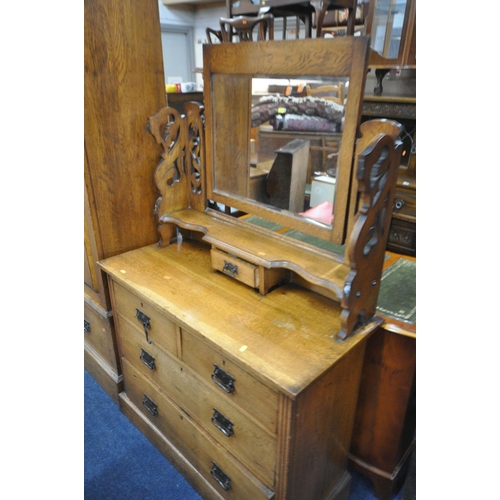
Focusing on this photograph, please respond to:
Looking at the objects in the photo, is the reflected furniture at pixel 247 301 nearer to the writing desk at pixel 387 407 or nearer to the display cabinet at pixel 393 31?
the writing desk at pixel 387 407

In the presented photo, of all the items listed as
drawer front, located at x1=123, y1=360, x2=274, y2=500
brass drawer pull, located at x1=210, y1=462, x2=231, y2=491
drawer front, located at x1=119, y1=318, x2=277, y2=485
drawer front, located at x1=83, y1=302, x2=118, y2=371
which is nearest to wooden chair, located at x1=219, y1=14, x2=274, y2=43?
drawer front, located at x1=119, y1=318, x2=277, y2=485

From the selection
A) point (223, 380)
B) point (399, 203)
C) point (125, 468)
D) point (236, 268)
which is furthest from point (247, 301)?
point (399, 203)

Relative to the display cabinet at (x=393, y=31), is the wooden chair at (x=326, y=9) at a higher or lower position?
lower

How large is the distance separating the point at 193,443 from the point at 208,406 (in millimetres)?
254

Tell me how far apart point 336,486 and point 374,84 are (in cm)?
219

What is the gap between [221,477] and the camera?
1276mm

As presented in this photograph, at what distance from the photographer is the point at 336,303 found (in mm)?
1198

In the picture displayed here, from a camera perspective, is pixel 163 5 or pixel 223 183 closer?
pixel 223 183

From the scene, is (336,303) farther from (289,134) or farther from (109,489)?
(109,489)

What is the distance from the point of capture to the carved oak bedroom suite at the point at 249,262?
3.24ft

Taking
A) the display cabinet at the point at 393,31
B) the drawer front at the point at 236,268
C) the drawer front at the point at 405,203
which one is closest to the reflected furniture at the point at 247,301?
the drawer front at the point at 236,268

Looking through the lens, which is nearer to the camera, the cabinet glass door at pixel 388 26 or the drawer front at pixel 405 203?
the cabinet glass door at pixel 388 26

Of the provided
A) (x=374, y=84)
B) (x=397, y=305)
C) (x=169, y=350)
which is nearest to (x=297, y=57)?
(x=397, y=305)

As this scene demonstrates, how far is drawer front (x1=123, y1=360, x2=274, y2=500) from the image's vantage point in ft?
3.88
